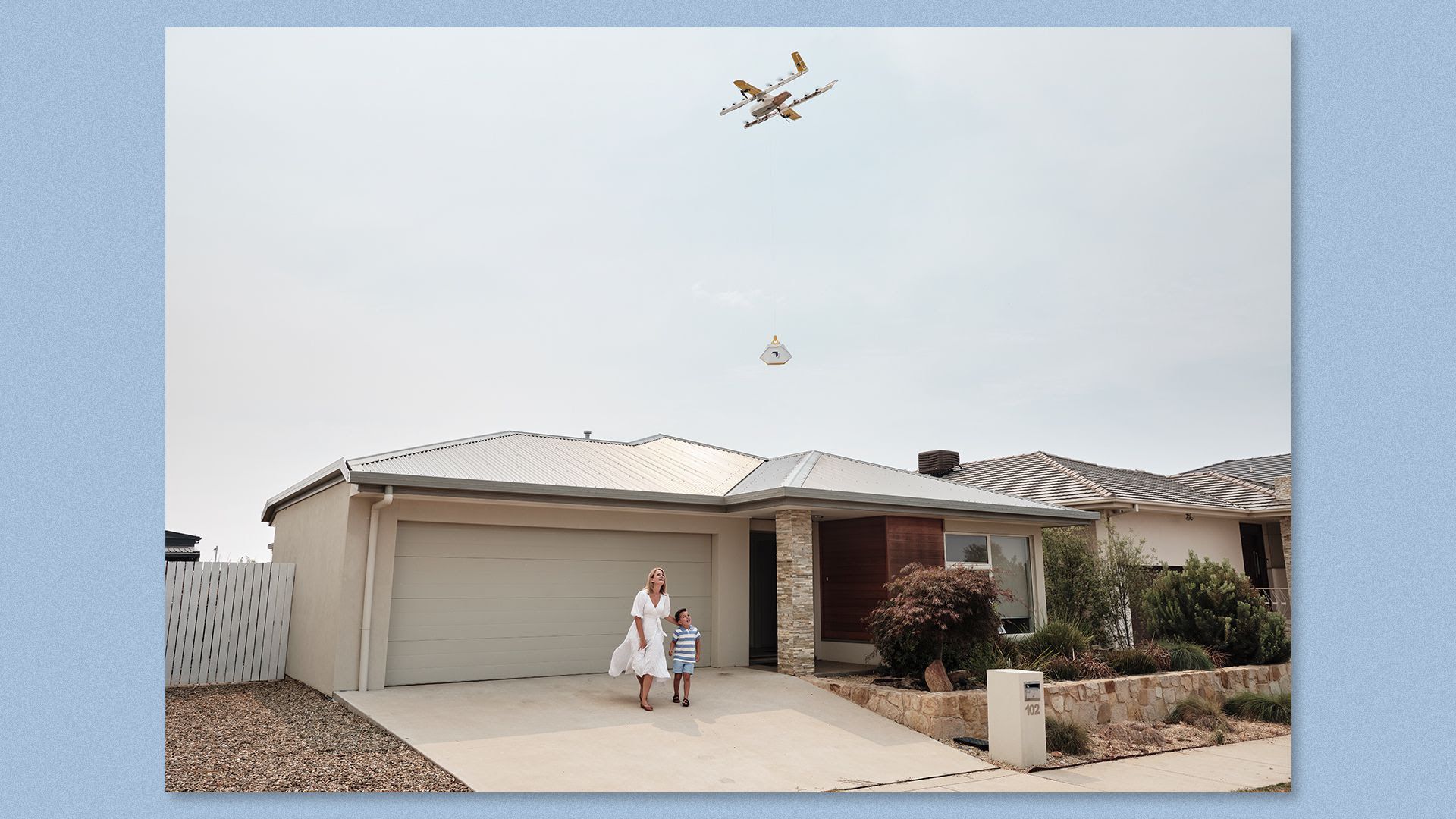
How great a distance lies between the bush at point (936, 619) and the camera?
34.4 feet

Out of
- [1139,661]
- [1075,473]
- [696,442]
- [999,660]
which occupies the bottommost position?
[1139,661]

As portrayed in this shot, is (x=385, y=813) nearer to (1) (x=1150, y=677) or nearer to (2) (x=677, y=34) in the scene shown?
(2) (x=677, y=34)

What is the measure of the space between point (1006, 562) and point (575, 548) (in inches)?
276

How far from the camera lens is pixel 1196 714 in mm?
11328

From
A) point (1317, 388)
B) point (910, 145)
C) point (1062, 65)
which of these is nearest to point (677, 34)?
point (910, 145)

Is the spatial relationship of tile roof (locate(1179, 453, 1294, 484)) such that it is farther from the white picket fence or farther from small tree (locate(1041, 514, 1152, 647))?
the white picket fence

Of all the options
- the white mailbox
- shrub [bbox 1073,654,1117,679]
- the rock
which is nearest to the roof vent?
shrub [bbox 1073,654,1117,679]

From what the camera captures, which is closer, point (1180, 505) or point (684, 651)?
point (684, 651)

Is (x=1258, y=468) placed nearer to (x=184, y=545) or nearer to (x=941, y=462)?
(x=941, y=462)

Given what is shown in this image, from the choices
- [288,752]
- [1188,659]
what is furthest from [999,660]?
[288,752]

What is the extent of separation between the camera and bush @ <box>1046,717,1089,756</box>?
31.1 feet

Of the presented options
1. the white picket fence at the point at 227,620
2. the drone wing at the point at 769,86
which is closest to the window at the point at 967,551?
the drone wing at the point at 769,86

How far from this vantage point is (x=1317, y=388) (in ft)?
24.8

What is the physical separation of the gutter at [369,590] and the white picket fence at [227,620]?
109 inches
